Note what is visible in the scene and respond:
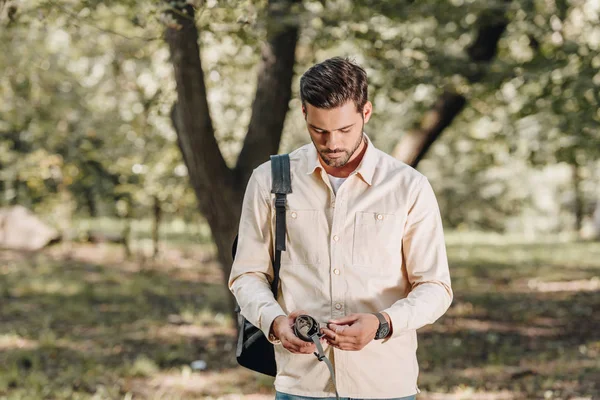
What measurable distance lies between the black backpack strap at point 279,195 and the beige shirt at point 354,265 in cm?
2

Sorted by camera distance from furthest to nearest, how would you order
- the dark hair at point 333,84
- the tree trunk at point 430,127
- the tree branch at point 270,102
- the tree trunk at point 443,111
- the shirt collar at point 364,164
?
the tree trunk at point 430,127 → the tree trunk at point 443,111 → the tree branch at point 270,102 → the shirt collar at point 364,164 → the dark hair at point 333,84

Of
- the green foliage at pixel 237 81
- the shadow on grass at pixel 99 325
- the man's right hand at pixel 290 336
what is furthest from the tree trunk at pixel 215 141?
the man's right hand at pixel 290 336

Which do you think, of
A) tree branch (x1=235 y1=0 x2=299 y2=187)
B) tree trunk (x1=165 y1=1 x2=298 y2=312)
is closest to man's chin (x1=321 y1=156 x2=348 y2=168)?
tree trunk (x1=165 y1=1 x2=298 y2=312)

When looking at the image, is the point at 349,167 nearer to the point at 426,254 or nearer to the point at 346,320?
the point at 426,254

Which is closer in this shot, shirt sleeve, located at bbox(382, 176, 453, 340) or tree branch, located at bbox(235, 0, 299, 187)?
shirt sleeve, located at bbox(382, 176, 453, 340)

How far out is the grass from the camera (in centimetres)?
594

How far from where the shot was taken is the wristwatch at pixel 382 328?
2.05 m

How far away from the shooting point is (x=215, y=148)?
550cm

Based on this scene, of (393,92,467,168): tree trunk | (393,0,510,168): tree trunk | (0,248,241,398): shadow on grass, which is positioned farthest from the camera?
(393,92,467,168): tree trunk

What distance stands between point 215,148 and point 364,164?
340cm

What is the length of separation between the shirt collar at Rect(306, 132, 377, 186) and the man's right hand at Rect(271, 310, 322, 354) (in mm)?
450

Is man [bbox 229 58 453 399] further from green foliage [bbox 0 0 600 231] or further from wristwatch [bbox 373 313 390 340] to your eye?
green foliage [bbox 0 0 600 231]

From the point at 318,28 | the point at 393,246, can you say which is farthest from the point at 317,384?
the point at 318,28

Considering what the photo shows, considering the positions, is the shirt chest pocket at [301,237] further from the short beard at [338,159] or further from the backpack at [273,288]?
the short beard at [338,159]
